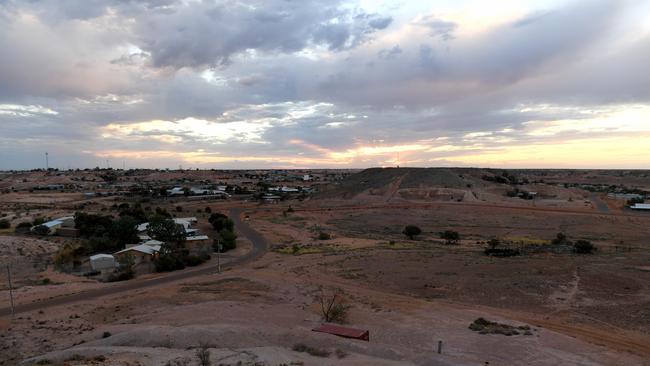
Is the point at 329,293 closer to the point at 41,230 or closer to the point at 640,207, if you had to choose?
the point at 41,230

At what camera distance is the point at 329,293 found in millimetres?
29641

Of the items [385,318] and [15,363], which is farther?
[385,318]

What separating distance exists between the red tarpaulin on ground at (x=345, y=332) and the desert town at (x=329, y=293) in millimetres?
95

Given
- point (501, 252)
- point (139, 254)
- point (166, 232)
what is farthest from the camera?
point (166, 232)

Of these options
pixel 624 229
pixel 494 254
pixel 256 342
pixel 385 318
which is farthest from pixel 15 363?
pixel 624 229

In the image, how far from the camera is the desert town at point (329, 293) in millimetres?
18750

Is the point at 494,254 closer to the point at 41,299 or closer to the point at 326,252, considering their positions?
the point at 326,252

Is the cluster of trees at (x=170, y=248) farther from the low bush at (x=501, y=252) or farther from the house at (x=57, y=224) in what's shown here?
the low bush at (x=501, y=252)

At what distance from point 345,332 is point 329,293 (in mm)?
9953

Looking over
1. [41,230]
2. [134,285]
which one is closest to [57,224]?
[41,230]

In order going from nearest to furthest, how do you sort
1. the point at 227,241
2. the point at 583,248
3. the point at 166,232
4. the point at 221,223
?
the point at 583,248 → the point at 166,232 → the point at 227,241 → the point at 221,223

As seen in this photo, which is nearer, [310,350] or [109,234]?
[310,350]

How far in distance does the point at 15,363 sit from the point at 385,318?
17.3m

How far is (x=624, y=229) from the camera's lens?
58.3m
